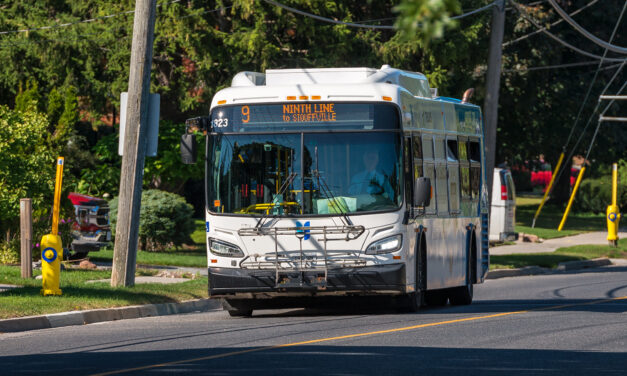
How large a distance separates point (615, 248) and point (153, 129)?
18857 millimetres

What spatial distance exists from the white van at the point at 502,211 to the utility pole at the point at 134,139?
18343 millimetres

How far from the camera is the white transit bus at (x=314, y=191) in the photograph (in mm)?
14414

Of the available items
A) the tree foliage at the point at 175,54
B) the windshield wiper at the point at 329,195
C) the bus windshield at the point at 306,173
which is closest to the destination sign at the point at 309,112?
the bus windshield at the point at 306,173

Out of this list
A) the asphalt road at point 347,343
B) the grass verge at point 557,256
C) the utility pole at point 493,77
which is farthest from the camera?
the grass verge at point 557,256

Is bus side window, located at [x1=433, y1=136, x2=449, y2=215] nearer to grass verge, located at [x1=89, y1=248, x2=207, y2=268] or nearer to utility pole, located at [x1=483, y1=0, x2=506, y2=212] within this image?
grass verge, located at [x1=89, y1=248, x2=207, y2=268]

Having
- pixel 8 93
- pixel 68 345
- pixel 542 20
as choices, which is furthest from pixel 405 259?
pixel 542 20

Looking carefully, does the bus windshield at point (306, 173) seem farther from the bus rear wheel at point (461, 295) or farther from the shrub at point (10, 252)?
the shrub at point (10, 252)

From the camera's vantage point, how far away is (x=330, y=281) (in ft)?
47.1

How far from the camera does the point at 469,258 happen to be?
18359 mm

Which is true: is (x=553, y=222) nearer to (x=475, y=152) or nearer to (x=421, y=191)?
(x=475, y=152)

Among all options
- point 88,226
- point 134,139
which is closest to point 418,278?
point 134,139

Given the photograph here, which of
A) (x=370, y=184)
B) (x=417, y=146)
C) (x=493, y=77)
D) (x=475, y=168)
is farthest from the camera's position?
(x=493, y=77)

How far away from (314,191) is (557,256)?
16610mm

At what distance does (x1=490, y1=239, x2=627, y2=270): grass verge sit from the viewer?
1090 inches
